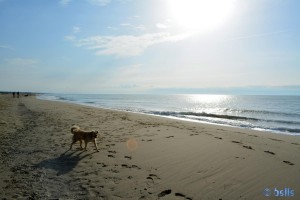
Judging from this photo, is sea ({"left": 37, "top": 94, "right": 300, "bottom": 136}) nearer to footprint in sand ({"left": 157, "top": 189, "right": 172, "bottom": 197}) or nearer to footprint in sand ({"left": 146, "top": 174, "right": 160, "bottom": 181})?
footprint in sand ({"left": 146, "top": 174, "right": 160, "bottom": 181})

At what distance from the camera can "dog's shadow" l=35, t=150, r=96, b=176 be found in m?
6.73

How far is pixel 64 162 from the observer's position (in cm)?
736

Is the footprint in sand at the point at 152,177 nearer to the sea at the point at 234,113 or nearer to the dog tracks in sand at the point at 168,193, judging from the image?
the dog tracks in sand at the point at 168,193

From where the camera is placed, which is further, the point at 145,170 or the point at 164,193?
the point at 145,170

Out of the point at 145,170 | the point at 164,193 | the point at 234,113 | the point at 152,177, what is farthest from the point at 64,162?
the point at 234,113

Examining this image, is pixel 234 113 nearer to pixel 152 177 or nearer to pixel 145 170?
pixel 145 170

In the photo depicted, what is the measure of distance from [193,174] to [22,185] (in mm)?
3972

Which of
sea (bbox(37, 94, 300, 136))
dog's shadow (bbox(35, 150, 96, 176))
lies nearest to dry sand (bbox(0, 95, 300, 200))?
dog's shadow (bbox(35, 150, 96, 176))

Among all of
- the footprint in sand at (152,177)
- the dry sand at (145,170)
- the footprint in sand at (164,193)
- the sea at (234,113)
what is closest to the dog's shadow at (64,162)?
the dry sand at (145,170)

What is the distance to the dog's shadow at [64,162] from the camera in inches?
265

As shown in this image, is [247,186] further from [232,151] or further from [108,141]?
[108,141]

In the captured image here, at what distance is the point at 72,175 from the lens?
6.25m

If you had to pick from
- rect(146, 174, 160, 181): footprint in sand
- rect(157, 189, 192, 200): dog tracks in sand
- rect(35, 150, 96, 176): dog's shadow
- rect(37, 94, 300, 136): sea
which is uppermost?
rect(146, 174, 160, 181): footprint in sand

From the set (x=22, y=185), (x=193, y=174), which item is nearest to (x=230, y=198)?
(x=193, y=174)
